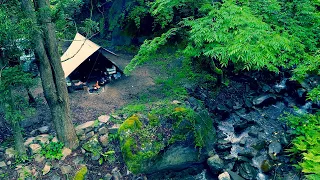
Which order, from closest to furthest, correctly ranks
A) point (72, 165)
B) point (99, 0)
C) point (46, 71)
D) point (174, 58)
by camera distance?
1. point (46, 71)
2. point (72, 165)
3. point (174, 58)
4. point (99, 0)

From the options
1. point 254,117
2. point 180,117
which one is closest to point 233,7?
point 180,117

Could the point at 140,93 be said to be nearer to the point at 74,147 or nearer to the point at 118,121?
the point at 118,121

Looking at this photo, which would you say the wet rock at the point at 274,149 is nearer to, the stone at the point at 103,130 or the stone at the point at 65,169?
the stone at the point at 103,130

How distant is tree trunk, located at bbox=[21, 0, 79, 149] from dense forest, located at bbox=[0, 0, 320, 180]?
31 millimetres

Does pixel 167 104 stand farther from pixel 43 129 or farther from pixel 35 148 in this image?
pixel 35 148

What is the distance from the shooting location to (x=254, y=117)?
1118 cm

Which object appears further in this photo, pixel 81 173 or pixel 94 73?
pixel 94 73

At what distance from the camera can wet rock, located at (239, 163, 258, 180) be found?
8.77 metres

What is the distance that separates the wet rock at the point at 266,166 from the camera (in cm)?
888

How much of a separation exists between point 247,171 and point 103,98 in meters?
6.18

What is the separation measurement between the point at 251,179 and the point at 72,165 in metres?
5.84

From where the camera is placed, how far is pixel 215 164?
8977 mm

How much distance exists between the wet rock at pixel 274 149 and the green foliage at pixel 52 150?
282 inches

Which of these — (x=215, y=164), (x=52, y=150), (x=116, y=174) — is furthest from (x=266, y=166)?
(x=52, y=150)
